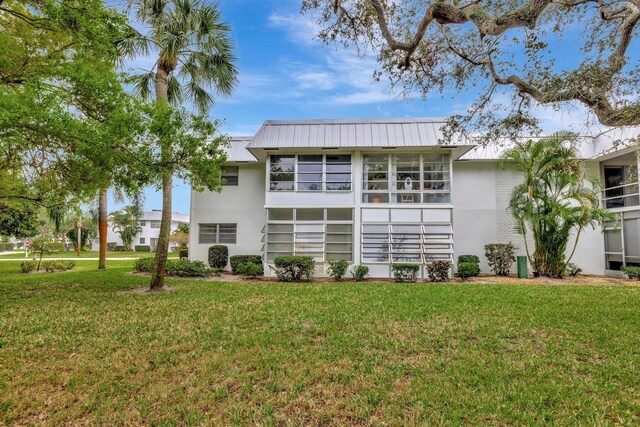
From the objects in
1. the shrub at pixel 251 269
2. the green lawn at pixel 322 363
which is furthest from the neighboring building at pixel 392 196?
the green lawn at pixel 322 363

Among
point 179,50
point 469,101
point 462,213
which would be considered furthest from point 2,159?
point 462,213

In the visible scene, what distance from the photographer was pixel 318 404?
12.2 ft

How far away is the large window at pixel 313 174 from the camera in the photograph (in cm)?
1525

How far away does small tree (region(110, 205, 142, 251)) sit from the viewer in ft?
161

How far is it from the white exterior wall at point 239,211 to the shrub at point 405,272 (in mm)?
6727

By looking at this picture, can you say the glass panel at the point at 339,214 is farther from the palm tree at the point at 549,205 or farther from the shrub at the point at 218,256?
the palm tree at the point at 549,205

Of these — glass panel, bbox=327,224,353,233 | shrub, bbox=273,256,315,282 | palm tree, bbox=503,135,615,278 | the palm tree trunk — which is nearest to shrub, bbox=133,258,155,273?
the palm tree trunk

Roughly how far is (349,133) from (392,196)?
335 centimetres

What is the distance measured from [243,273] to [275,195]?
12.1 ft

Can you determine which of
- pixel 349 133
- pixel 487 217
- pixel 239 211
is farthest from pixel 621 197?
pixel 239 211

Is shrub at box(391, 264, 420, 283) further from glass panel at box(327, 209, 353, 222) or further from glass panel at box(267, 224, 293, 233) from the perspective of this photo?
glass panel at box(267, 224, 293, 233)

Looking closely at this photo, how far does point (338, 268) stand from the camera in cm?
1362

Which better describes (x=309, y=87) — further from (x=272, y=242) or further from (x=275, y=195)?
(x=272, y=242)

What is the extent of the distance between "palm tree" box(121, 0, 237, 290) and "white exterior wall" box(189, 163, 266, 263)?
5494 mm
